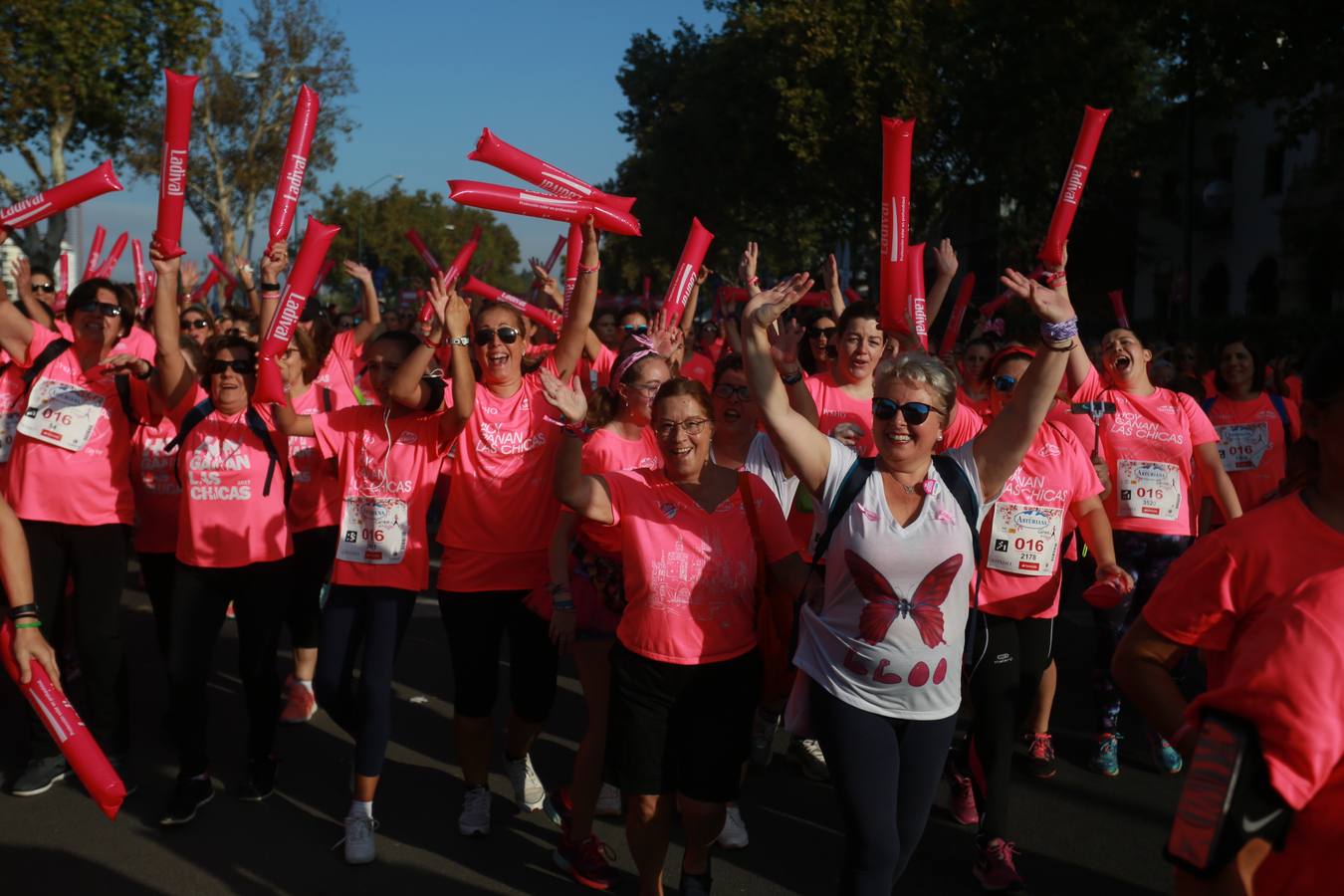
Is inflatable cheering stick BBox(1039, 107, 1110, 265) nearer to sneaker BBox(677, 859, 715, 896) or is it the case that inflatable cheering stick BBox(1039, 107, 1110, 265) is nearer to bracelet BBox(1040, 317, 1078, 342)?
bracelet BBox(1040, 317, 1078, 342)

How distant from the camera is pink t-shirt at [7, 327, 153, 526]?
16.9ft

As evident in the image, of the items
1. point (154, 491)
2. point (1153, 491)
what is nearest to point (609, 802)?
point (154, 491)

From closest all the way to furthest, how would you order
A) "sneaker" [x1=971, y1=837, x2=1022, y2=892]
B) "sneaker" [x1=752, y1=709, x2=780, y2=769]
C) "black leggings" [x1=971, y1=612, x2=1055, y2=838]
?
"sneaker" [x1=971, y1=837, x2=1022, y2=892], "black leggings" [x1=971, y1=612, x2=1055, y2=838], "sneaker" [x1=752, y1=709, x2=780, y2=769]

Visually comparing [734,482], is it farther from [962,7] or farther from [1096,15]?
[962,7]

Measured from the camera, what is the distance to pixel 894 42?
2578cm

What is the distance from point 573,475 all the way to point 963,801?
2374 mm

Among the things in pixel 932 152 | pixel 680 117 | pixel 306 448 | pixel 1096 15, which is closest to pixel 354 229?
pixel 680 117

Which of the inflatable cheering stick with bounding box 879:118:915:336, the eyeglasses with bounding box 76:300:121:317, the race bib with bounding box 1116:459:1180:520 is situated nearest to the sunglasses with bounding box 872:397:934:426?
the inflatable cheering stick with bounding box 879:118:915:336

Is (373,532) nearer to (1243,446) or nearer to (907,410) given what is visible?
(907,410)

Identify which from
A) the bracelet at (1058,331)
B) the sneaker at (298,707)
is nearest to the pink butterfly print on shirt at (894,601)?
the bracelet at (1058,331)

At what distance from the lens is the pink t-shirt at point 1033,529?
474cm

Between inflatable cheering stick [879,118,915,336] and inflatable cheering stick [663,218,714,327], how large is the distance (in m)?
0.86

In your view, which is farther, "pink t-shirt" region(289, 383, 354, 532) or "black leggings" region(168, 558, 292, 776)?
"pink t-shirt" region(289, 383, 354, 532)

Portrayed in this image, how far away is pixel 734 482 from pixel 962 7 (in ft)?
72.0
